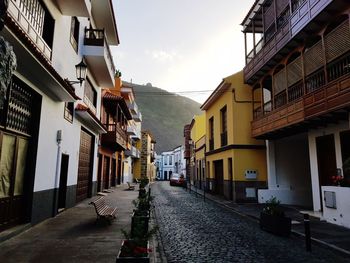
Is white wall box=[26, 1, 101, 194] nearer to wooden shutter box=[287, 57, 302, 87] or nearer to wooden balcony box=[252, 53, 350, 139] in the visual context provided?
wooden balcony box=[252, 53, 350, 139]

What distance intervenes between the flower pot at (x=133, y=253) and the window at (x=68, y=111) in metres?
7.53

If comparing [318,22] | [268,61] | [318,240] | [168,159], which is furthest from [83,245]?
[168,159]

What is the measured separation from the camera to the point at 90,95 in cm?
1595

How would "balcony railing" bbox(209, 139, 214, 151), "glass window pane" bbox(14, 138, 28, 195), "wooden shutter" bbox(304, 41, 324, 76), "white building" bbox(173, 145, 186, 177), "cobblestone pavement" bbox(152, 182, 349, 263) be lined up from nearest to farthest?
1. "cobblestone pavement" bbox(152, 182, 349, 263)
2. "glass window pane" bbox(14, 138, 28, 195)
3. "wooden shutter" bbox(304, 41, 324, 76)
4. "balcony railing" bbox(209, 139, 214, 151)
5. "white building" bbox(173, 145, 186, 177)

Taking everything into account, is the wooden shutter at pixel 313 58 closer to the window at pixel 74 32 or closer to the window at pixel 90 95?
the window at pixel 74 32

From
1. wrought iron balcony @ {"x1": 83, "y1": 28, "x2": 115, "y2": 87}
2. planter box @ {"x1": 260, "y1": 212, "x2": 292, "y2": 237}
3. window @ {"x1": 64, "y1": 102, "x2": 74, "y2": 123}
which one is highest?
wrought iron balcony @ {"x1": 83, "y1": 28, "x2": 115, "y2": 87}

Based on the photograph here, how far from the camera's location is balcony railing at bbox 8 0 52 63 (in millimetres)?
6759

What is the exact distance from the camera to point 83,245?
627 centimetres

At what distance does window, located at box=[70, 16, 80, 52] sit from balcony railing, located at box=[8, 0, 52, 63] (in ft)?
9.42

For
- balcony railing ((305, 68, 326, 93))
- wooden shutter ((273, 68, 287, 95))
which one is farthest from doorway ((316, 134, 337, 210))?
wooden shutter ((273, 68, 287, 95))

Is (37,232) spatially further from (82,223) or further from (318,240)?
(318,240)

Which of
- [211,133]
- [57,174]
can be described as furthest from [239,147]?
[57,174]

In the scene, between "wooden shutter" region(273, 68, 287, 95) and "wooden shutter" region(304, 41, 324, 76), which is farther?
"wooden shutter" region(273, 68, 287, 95)

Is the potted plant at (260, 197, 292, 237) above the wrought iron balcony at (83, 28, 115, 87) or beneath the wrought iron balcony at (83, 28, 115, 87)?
beneath
